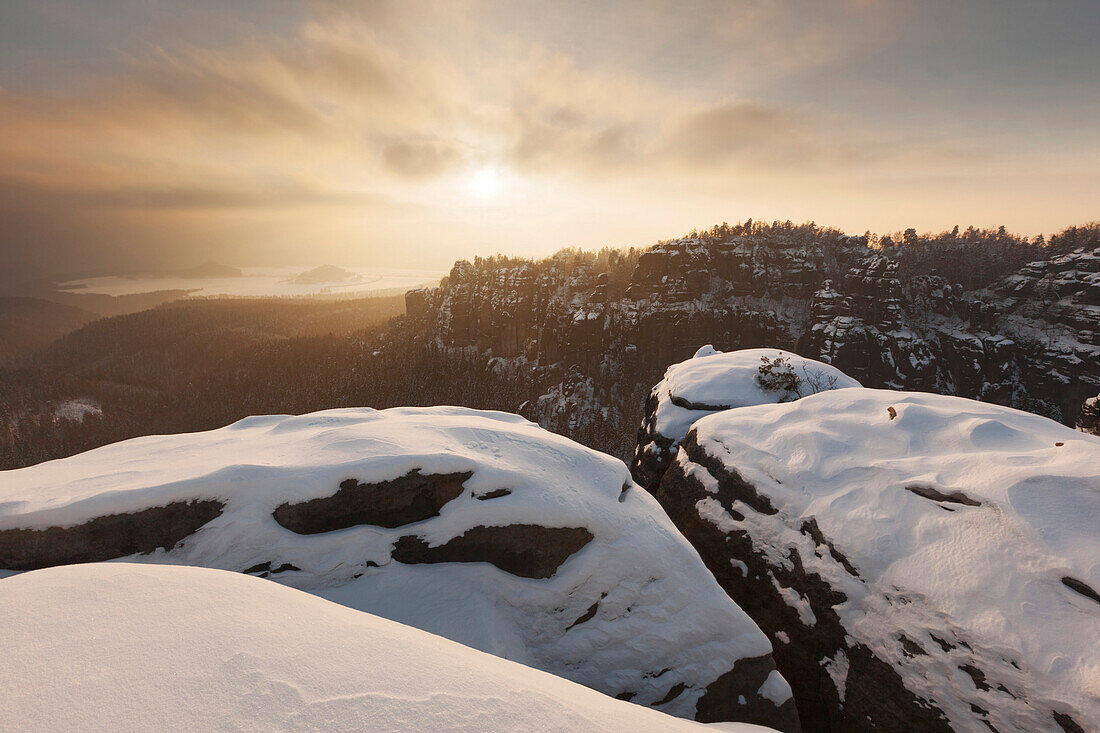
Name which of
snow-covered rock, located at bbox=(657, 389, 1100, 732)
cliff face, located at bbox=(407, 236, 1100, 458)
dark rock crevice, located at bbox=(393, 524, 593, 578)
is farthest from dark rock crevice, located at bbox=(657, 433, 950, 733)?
cliff face, located at bbox=(407, 236, 1100, 458)

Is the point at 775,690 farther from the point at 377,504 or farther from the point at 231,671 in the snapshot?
the point at 231,671

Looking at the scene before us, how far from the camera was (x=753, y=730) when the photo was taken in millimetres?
6352

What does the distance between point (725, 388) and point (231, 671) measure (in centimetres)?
1726

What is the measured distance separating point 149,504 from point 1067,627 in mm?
14258

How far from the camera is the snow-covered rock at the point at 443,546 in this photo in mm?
6957

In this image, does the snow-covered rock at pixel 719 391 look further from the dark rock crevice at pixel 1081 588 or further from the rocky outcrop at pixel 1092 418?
the dark rock crevice at pixel 1081 588

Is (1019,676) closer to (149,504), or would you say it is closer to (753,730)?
(753,730)

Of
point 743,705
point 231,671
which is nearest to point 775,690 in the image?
point 743,705

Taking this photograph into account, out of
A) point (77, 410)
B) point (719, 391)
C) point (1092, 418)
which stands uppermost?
point (719, 391)

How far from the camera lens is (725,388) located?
17094mm

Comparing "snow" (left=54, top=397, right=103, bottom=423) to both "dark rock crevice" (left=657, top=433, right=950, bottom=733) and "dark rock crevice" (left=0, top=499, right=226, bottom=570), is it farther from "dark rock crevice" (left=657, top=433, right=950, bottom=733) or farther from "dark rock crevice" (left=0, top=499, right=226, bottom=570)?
"dark rock crevice" (left=657, top=433, right=950, bottom=733)

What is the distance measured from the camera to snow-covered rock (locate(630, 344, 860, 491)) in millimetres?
16703

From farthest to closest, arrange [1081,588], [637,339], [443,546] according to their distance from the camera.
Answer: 1. [637,339]
2. [443,546]
3. [1081,588]

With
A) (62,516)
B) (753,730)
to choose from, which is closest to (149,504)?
(62,516)
